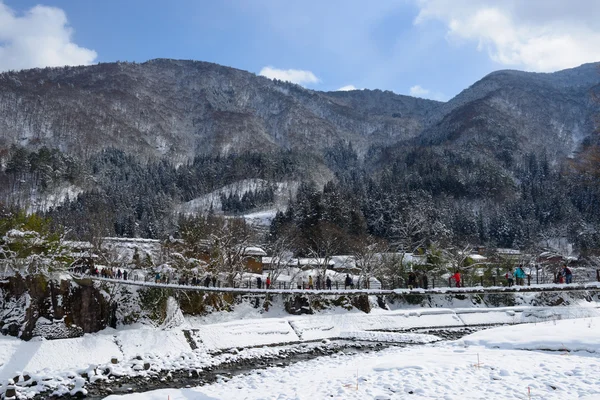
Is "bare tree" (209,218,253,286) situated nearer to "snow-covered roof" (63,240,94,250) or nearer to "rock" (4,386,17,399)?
"snow-covered roof" (63,240,94,250)

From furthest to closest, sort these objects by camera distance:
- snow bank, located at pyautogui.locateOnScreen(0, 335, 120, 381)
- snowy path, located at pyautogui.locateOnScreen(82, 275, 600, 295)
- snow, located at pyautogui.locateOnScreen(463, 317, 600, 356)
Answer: snowy path, located at pyautogui.locateOnScreen(82, 275, 600, 295), snow bank, located at pyautogui.locateOnScreen(0, 335, 120, 381), snow, located at pyautogui.locateOnScreen(463, 317, 600, 356)

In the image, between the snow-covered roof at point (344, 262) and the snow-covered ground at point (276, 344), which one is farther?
the snow-covered roof at point (344, 262)

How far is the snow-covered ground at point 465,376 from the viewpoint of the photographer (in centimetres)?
1073

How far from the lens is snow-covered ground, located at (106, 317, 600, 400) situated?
423 inches

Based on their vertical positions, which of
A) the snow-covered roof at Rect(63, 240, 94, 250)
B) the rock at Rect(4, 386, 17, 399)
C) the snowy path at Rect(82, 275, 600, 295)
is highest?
the snow-covered roof at Rect(63, 240, 94, 250)

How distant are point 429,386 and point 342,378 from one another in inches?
123

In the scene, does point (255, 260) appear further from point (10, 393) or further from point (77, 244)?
point (10, 393)

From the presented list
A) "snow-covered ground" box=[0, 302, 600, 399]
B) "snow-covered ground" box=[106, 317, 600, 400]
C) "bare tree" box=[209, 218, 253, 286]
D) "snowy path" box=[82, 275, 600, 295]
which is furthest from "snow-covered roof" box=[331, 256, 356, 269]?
"snow-covered ground" box=[106, 317, 600, 400]

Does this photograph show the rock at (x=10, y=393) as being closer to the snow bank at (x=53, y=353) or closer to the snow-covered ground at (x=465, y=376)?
the snow bank at (x=53, y=353)

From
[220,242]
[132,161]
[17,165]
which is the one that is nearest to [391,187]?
[220,242]

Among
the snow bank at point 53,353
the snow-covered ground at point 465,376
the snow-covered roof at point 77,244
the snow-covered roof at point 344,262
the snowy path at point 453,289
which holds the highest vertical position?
the snow-covered roof at point 77,244

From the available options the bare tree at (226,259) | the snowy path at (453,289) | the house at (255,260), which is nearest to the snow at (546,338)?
the snowy path at (453,289)

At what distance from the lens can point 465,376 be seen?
11.9m

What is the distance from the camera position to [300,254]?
66.8 m
